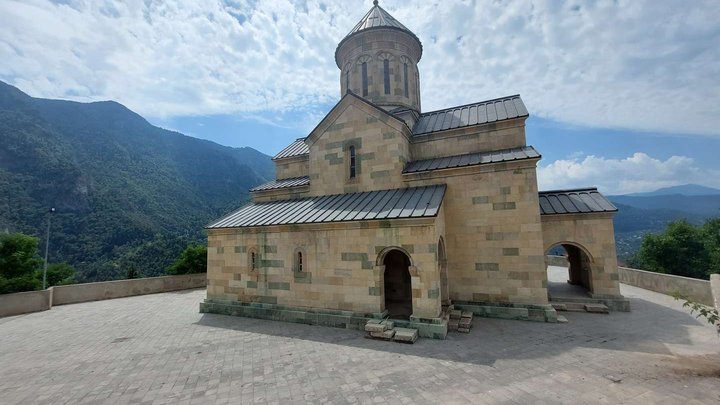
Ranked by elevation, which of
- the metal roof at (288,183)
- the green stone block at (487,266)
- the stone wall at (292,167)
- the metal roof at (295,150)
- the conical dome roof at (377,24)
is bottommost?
the green stone block at (487,266)

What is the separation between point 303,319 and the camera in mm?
9625

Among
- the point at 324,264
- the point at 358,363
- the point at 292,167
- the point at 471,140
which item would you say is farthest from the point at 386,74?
the point at 358,363

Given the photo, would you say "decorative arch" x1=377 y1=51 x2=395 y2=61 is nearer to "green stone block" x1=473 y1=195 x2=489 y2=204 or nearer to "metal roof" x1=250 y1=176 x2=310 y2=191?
"metal roof" x1=250 y1=176 x2=310 y2=191

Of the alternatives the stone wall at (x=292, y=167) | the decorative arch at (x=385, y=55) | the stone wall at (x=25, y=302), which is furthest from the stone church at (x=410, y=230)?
the stone wall at (x=25, y=302)

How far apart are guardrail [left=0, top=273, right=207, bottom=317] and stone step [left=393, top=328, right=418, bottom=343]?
14.6 metres

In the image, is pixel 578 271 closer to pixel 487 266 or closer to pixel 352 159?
pixel 487 266

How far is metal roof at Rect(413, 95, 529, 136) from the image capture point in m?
11.5

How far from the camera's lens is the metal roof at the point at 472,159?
991cm

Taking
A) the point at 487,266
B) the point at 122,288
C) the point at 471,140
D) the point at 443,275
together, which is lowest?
the point at 122,288

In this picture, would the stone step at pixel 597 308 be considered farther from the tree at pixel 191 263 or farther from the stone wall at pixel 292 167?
the tree at pixel 191 263

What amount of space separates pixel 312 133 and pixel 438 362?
9.40 metres

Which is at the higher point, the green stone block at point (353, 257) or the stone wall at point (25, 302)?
the green stone block at point (353, 257)

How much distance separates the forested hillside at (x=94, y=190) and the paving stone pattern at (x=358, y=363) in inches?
1645

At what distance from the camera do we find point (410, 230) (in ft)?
27.9
